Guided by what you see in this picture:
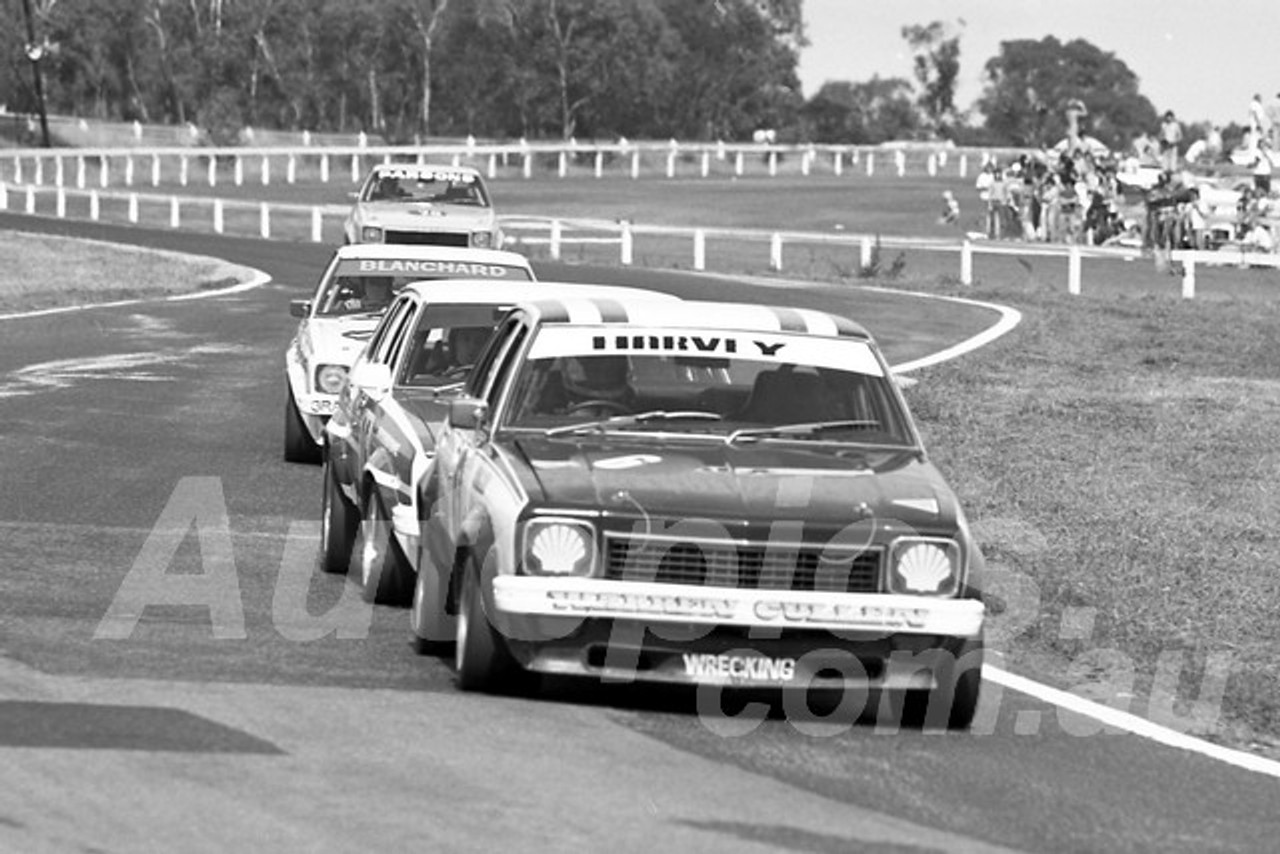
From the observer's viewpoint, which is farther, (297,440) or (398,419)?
(297,440)

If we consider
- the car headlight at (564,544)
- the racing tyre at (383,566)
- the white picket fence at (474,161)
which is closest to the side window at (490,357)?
the racing tyre at (383,566)

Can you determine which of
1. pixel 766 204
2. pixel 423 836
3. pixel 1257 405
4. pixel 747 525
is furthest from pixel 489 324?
pixel 766 204

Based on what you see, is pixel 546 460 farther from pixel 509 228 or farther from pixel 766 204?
pixel 766 204

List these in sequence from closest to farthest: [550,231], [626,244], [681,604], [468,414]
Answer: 1. [681,604]
2. [468,414]
3. [626,244]
4. [550,231]

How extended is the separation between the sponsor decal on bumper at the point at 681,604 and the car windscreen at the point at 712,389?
1.08 metres

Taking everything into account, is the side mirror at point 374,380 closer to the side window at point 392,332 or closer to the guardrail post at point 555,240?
the side window at point 392,332

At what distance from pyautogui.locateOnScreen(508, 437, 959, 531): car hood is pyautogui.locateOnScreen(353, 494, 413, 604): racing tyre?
1891mm

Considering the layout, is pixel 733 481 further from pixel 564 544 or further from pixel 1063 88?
pixel 1063 88

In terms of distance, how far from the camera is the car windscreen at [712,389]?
10273 millimetres

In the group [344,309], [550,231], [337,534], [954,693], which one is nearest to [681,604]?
[954,693]

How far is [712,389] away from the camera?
34.8 feet

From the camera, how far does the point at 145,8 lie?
122375 mm

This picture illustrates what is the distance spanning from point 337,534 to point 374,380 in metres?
0.89

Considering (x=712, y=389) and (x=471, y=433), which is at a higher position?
(x=712, y=389)
